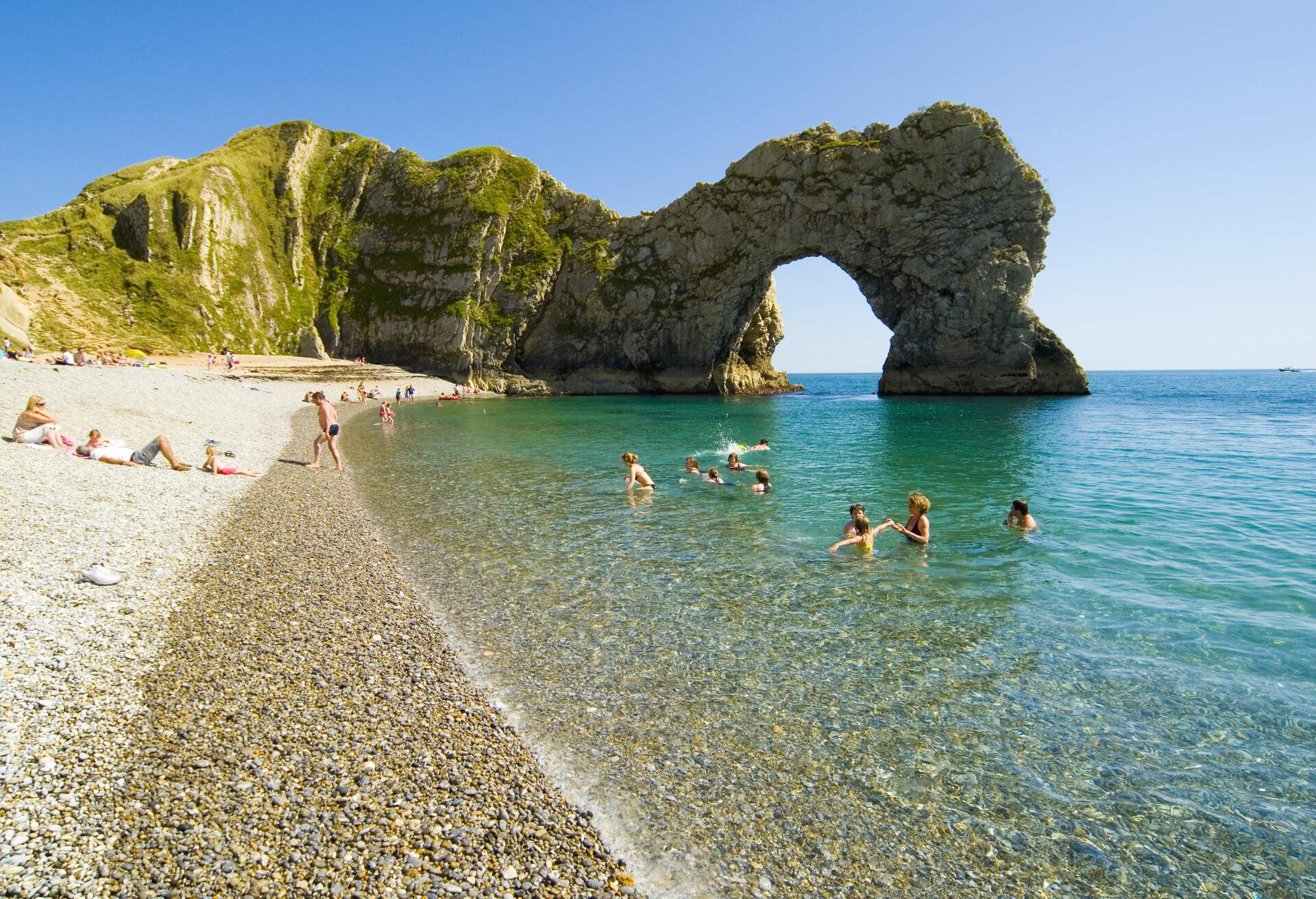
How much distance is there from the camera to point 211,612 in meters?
9.38

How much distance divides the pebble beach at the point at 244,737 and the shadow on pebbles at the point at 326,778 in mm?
20

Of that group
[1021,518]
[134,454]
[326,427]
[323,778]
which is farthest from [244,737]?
[326,427]

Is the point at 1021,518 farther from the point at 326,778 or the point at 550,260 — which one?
the point at 550,260

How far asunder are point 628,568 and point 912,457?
2101 cm

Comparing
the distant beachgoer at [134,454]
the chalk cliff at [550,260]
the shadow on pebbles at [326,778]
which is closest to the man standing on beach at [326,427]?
the distant beachgoer at [134,454]

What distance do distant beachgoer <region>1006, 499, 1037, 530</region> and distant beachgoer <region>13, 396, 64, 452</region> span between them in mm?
26613

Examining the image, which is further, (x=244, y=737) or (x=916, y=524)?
(x=916, y=524)

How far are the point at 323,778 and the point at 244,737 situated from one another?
1.24 m

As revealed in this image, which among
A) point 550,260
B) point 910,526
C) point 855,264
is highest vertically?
point 550,260

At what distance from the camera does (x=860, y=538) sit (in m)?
14.0

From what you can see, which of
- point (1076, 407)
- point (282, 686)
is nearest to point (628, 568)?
point (282, 686)

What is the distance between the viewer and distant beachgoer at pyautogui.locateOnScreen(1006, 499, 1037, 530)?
15.9 m

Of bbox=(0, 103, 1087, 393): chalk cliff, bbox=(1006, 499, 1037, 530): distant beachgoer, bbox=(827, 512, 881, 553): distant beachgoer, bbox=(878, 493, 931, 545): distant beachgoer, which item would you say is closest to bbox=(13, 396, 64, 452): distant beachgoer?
bbox=(827, 512, 881, 553): distant beachgoer

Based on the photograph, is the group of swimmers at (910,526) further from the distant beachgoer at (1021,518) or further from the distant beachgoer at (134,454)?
the distant beachgoer at (134,454)
